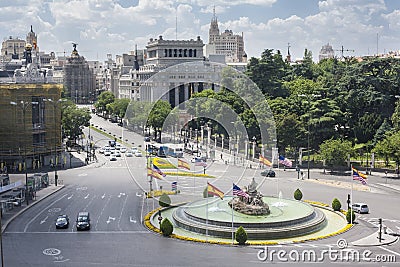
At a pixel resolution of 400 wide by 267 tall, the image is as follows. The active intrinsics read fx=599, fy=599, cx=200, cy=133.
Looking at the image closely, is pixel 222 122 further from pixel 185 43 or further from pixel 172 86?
pixel 185 43

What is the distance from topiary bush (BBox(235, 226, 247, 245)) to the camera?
35.4 meters

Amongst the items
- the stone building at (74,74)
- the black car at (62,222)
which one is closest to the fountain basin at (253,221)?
the black car at (62,222)

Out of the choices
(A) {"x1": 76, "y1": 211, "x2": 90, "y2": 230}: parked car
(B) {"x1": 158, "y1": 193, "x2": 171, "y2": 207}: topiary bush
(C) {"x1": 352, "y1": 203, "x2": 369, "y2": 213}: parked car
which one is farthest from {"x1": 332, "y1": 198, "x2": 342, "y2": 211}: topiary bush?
(A) {"x1": 76, "y1": 211, "x2": 90, "y2": 230}: parked car

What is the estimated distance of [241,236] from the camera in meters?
35.4

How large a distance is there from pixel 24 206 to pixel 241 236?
20.2m

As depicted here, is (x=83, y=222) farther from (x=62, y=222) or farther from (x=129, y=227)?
(x=129, y=227)

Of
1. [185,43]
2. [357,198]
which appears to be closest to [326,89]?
[357,198]

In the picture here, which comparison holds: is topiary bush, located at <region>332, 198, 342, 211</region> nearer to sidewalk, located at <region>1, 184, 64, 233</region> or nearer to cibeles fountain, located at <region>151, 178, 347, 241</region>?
cibeles fountain, located at <region>151, 178, 347, 241</region>

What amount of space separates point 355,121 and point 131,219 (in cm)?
4422

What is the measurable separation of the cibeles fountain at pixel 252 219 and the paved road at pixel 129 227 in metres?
2.00

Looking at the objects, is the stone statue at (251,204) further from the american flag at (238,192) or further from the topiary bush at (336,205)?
the topiary bush at (336,205)

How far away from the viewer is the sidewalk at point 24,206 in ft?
139

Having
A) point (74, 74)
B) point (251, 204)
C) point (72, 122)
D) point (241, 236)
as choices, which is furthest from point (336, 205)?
point (74, 74)

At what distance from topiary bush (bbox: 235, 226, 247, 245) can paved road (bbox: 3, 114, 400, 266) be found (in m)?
0.86
